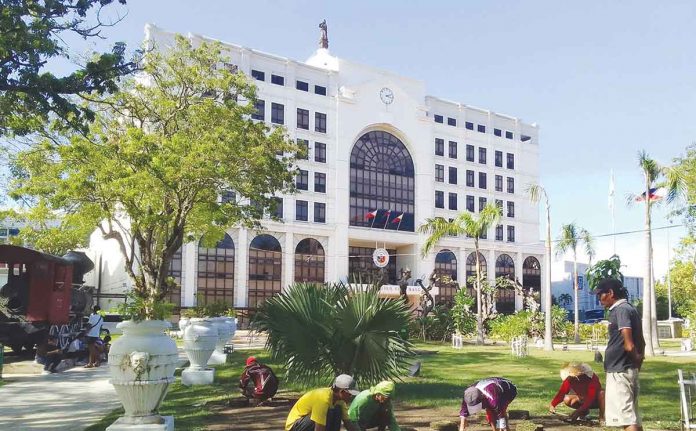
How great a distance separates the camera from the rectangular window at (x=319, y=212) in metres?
51.9

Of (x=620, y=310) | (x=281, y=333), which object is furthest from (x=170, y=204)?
(x=620, y=310)

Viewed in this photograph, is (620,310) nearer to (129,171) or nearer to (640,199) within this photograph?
(129,171)

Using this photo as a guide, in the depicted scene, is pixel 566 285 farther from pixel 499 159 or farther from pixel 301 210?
pixel 301 210

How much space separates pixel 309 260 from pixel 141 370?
144ft

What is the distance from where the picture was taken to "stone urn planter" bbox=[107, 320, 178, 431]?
7.44 metres

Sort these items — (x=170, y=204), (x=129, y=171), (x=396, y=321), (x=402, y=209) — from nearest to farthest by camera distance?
(x=396, y=321) → (x=129, y=171) → (x=170, y=204) → (x=402, y=209)

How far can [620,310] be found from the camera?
6.47m

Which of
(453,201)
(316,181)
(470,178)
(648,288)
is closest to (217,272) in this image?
(316,181)

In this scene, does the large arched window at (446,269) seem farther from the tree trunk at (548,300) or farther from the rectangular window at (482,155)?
the tree trunk at (548,300)

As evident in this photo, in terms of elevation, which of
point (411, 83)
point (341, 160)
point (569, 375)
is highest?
point (411, 83)

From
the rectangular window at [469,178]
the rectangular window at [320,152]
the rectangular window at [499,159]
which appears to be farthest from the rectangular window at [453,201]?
the rectangular window at [320,152]

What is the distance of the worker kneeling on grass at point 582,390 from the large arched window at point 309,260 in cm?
4195

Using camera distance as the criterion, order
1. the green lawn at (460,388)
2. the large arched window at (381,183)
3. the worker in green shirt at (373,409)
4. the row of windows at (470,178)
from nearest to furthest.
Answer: the worker in green shirt at (373,409), the green lawn at (460,388), the large arched window at (381,183), the row of windows at (470,178)

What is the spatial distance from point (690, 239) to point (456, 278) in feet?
88.4
